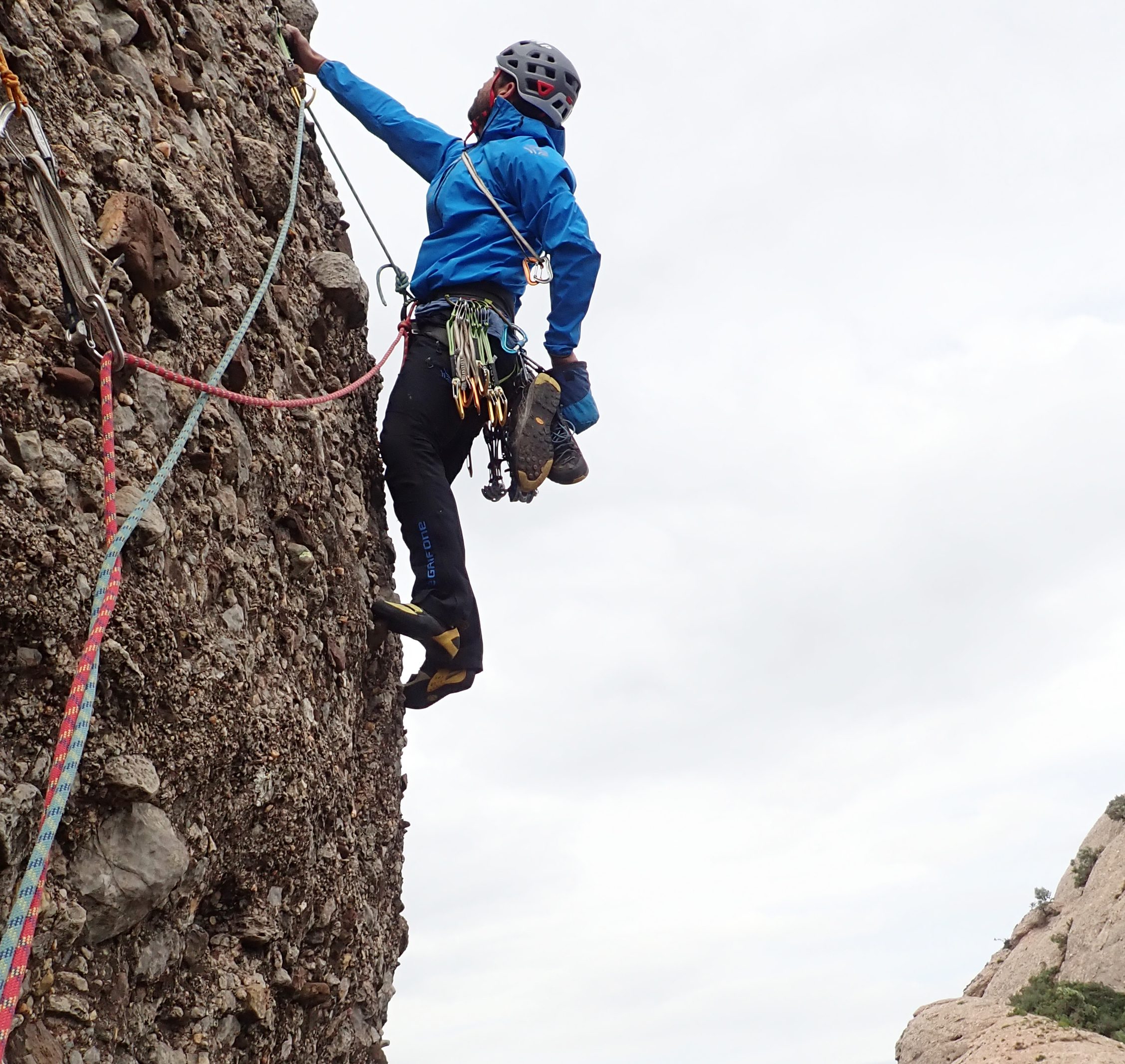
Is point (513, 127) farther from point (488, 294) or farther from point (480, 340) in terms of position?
point (480, 340)

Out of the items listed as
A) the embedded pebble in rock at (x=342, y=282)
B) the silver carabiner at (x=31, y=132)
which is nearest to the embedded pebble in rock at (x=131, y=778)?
the silver carabiner at (x=31, y=132)

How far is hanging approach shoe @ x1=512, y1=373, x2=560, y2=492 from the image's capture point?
509 cm

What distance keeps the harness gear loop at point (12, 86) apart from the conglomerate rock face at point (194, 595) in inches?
5.1

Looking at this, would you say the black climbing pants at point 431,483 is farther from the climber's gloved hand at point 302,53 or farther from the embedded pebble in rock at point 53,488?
the embedded pebble in rock at point 53,488

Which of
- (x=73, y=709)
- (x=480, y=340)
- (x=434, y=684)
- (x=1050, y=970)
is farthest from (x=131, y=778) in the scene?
(x=1050, y=970)

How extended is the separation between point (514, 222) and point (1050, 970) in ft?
75.0

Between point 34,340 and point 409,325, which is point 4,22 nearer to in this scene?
point 34,340

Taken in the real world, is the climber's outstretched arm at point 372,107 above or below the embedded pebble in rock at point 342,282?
above

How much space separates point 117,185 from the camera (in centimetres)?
362

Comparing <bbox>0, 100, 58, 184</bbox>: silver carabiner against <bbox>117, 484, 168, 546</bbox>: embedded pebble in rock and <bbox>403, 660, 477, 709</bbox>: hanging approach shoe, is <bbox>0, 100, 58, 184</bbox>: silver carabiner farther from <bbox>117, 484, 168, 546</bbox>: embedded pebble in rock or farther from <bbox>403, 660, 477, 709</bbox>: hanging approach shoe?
<bbox>403, 660, 477, 709</bbox>: hanging approach shoe

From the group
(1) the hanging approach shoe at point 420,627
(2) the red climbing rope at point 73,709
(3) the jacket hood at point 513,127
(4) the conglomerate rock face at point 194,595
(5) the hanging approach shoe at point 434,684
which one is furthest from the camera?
(3) the jacket hood at point 513,127

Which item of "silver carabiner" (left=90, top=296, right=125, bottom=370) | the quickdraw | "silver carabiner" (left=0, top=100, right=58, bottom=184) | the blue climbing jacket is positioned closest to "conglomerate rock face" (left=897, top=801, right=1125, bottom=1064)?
the quickdraw

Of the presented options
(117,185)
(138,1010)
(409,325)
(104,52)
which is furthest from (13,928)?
(409,325)

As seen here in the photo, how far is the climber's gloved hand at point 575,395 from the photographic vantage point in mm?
5246
